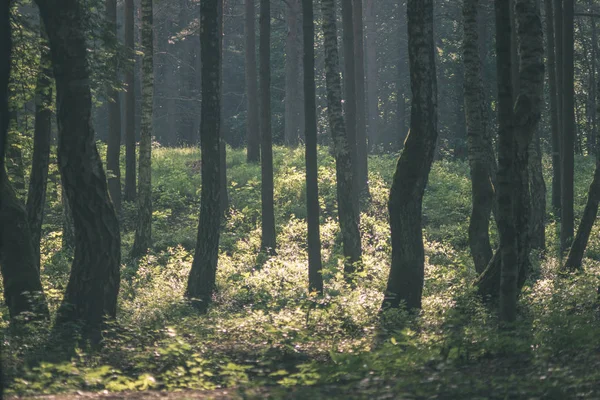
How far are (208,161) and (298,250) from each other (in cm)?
664

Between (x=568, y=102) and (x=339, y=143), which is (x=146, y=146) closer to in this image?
(x=339, y=143)

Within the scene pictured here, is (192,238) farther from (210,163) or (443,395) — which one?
(443,395)

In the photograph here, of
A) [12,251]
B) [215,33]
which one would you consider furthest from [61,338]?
[215,33]

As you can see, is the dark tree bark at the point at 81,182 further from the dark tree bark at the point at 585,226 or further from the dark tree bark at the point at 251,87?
the dark tree bark at the point at 251,87

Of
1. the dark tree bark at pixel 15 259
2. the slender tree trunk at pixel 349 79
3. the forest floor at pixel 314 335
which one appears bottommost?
the forest floor at pixel 314 335

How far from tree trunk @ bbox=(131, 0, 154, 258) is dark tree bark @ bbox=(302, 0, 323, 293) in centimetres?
600

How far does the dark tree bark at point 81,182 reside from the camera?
1152cm

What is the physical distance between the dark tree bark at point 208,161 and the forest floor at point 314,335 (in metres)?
0.52

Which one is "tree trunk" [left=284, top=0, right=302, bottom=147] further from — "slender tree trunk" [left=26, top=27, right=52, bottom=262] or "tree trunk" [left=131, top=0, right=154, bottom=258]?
"slender tree trunk" [left=26, top=27, right=52, bottom=262]

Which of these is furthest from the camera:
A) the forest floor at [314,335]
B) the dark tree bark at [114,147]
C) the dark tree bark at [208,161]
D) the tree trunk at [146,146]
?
the dark tree bark at [114,147]

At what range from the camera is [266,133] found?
860 inches

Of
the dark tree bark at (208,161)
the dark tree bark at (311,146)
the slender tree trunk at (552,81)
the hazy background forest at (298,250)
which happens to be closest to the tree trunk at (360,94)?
the hazy background forest at (298,250)

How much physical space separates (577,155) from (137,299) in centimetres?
2978

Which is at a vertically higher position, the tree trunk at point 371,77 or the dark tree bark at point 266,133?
the tree trunk at point 371,77
